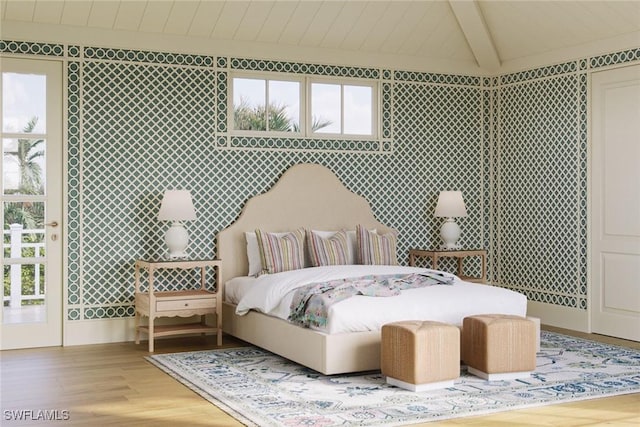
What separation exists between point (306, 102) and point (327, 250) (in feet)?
5.21

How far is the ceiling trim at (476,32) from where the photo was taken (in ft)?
26.5

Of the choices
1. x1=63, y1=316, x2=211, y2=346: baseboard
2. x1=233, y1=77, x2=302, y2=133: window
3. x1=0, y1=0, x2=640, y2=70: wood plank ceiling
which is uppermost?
x1=0, y1=0, x2=640, y2=70: wood plank ceiling

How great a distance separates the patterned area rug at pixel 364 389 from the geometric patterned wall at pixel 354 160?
1.41m

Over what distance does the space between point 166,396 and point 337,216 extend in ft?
11.3

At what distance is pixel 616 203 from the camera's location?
25.0 ft

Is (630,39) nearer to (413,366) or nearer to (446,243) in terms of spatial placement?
(446,243)

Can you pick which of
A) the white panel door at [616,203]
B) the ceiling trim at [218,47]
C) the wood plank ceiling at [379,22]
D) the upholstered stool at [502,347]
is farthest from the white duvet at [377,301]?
the wood plank ceiling at [379,22]

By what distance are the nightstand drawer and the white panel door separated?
3.65 meters

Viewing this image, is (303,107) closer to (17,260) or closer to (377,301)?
(377,301)

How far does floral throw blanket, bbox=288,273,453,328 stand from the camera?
5895 millimetres

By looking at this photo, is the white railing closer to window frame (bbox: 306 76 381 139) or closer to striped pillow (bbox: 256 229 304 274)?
striped pillow (bbox: 256 229 304 274)

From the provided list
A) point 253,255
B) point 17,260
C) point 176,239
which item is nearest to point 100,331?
point 17,260

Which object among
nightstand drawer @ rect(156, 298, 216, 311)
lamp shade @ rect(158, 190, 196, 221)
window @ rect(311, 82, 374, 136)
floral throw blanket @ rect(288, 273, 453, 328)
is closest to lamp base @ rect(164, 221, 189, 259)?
lamp shade @ rect(158, 190, 196, 221)

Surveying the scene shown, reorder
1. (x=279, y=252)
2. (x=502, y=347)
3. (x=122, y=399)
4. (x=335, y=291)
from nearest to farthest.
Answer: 1. (x=122, y=399)
2. (x=502, y=347)
3. (x=335, y=291)
4. (x=279, y=252)
